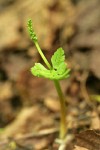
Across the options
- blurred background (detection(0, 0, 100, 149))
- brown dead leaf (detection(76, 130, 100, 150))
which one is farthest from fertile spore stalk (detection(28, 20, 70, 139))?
blurred background (detection(0, 0, 100, 149))

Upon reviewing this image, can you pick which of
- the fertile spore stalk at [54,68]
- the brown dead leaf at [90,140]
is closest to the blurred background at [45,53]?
the brown dead leaf at [90,140]

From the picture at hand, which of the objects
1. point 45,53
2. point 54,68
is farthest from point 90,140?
point 45,53

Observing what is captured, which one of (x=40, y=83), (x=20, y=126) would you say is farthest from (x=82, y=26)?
(x=20, y=126)

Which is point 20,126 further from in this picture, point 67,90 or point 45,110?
point 67,90

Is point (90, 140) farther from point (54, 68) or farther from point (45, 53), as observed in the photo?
point (45, 53)

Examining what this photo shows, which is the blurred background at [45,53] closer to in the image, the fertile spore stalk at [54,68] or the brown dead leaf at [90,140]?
the brown dead leaf at [90,140]
